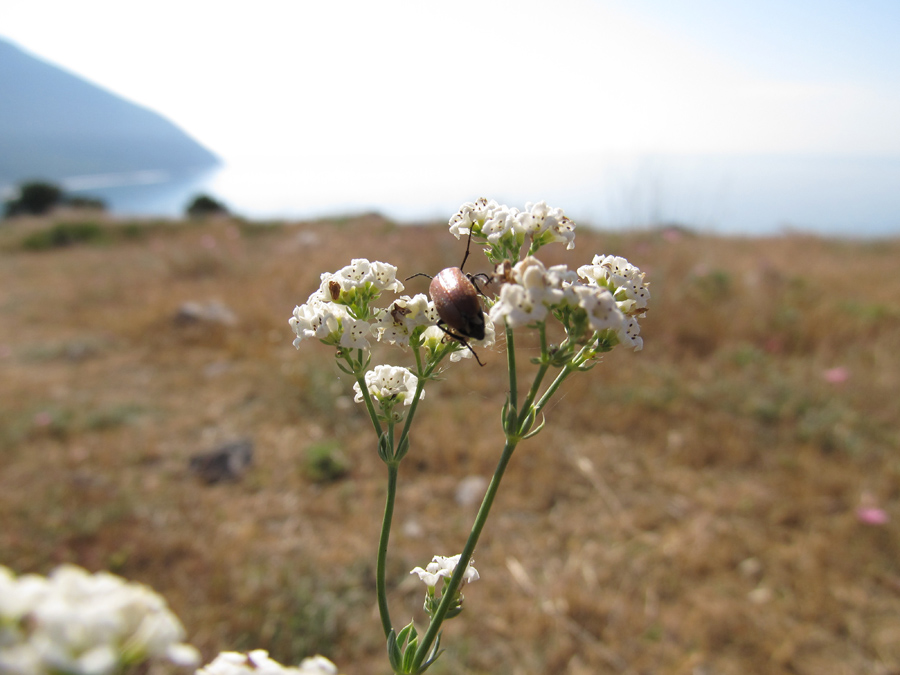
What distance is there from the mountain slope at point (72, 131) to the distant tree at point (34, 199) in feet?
93.1

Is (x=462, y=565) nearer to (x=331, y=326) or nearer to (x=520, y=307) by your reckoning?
(x=520, y=307)

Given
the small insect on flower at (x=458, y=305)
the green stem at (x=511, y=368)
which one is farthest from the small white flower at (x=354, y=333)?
the green stem at (x=511, y=368)

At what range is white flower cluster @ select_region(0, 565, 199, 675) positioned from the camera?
522mm

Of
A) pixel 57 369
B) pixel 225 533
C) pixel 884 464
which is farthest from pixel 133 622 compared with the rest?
pixel 57 369

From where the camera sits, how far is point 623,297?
1.47 m

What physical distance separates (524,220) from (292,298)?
9.09 m

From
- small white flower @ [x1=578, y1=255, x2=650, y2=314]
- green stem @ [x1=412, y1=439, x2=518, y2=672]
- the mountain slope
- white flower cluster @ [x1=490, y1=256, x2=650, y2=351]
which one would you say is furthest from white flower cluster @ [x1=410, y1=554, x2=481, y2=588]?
the mountain slope

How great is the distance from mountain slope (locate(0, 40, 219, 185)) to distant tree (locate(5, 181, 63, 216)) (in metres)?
28.4

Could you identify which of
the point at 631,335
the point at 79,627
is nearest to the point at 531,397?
the point at 631,335

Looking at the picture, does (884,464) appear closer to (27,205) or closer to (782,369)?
(782,369)

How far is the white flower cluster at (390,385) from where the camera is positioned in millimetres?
1595

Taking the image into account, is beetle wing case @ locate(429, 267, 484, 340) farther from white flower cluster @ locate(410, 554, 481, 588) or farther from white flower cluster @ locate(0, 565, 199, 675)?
white flower cluster @ locate(0, 565, 199, 675)

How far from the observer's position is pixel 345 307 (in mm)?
1545

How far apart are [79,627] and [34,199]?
41434 mm
